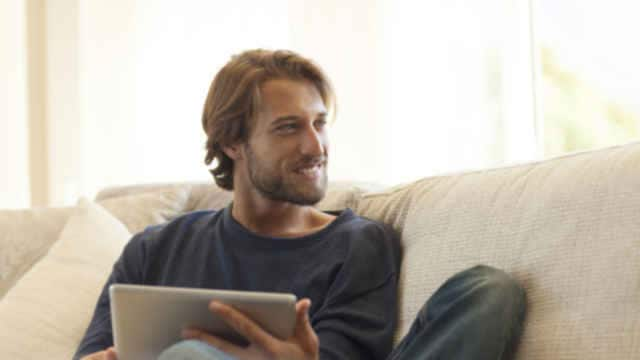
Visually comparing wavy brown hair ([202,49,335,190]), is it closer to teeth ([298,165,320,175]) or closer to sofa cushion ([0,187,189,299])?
teeth ([298,165,320,175])

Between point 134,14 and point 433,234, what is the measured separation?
7.52 ft

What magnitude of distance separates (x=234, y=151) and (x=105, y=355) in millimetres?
532

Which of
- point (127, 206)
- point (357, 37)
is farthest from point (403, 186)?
point (357, 37)

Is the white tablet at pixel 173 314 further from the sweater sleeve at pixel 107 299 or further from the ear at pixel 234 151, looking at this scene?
the ear at pixel 234 151

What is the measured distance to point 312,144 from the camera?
1664 millimetres

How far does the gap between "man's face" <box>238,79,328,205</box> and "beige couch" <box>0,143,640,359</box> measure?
0.16 m

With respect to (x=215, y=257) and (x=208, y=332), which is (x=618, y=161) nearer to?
(x=208, y=332)

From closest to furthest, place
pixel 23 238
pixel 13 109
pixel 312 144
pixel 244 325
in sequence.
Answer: pixel 244 325 → pixel 312 144 → pixel 23 238 → pixel 13 109

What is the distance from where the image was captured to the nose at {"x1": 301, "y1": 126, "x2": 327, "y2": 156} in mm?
1663

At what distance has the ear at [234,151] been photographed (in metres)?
1.81

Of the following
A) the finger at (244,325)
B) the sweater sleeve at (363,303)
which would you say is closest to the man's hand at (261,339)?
the finger at (244,325)

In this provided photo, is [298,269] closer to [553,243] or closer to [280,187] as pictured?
[280,187]

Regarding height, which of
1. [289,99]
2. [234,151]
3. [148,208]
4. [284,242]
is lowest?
[148,208]

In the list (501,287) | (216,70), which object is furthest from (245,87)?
(216,70)
